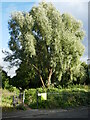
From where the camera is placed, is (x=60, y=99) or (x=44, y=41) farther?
(x=44, y=41)

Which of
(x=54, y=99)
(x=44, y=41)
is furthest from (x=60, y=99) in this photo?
(x=44, y=41)

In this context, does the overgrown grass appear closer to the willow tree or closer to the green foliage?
the green foliage

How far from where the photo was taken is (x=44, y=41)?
21484mm

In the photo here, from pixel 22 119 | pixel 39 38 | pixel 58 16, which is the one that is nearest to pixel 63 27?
pixel 58 16

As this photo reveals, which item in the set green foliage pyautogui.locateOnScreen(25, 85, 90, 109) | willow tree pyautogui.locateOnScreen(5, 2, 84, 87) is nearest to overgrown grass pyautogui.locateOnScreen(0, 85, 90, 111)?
green foliage pyautogui.locateOnScreen(25, 85, 90, 109)

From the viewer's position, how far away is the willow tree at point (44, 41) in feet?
67.8

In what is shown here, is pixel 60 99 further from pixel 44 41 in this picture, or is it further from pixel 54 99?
pixel 44 41


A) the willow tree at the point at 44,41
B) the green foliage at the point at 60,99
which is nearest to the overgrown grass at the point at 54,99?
the green foliage at the point at 60,99

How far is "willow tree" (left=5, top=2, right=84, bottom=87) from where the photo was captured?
20672mm

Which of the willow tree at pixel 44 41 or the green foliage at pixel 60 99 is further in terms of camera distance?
the willow tree at pixel 44 41

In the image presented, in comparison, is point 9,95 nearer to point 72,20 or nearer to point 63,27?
point 63,27

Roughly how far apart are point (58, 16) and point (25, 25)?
12.7ft

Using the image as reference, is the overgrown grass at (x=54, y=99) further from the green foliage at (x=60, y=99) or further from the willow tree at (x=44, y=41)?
the willow tree at (x=44, y=41)

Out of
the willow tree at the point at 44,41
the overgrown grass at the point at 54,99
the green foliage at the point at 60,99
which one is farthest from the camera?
the willow tree at the point at 44,41
